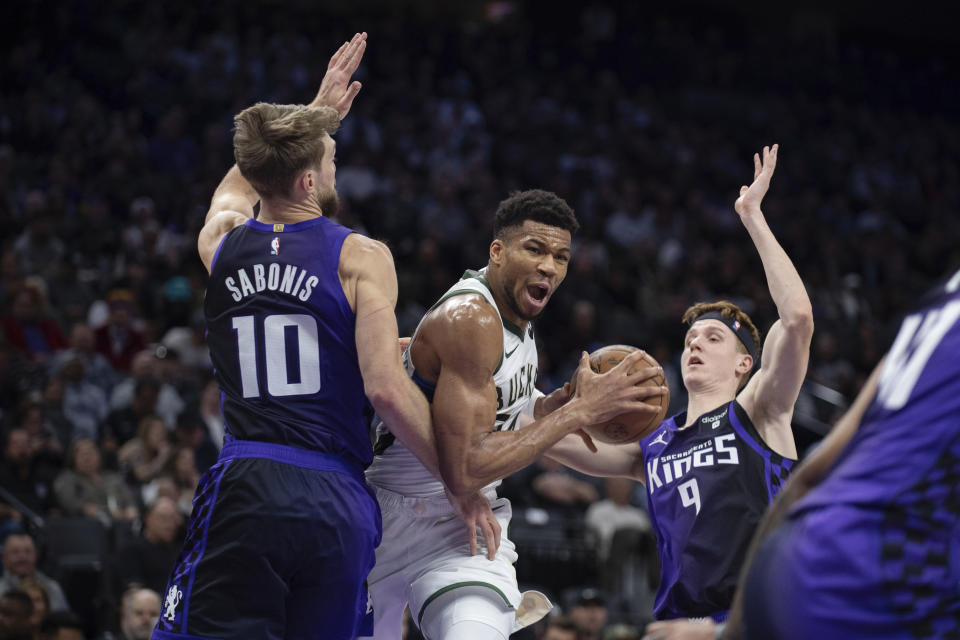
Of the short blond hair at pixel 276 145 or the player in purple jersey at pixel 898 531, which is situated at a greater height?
the short blond hair at pixel 276 145

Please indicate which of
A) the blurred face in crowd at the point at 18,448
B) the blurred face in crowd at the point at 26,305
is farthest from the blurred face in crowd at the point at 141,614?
the blurred face in crowd at the point at 26,305

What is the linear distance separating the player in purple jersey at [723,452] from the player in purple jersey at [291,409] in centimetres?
133

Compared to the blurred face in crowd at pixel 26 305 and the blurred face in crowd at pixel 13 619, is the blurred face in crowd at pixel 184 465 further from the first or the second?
the blurred face in crowd at pixel 26 305

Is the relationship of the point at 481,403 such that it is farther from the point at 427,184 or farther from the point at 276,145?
the point at 427,184

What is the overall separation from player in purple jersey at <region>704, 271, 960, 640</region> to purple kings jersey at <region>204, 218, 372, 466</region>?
197 centimetres

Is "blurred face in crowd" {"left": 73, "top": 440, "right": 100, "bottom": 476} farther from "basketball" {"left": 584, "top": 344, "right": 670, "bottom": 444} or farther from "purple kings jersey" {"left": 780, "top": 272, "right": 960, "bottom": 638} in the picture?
"purple kings jersey" {"left": 780, "top": 272, "right": 960, "bottom": 638}

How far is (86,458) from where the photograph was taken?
8.61 meters

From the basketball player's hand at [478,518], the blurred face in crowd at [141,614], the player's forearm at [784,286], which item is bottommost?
the blurred face in crowd at [141,614]

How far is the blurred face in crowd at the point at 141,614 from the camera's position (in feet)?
22.7

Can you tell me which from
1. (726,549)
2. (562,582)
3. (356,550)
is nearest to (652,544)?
(562,582)

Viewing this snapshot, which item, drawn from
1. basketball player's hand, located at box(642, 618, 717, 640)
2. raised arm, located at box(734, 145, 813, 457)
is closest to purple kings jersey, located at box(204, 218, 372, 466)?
basketball player's hand, located at box(642, 618, 717, 640)

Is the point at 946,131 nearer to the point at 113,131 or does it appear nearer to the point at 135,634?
the point at 113,131

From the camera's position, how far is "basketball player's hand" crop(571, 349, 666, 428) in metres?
3.95

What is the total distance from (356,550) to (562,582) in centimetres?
609
